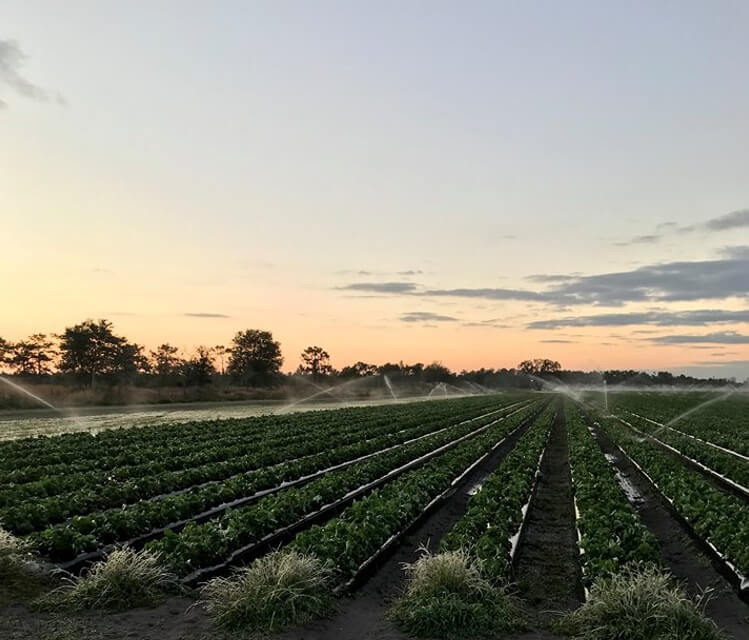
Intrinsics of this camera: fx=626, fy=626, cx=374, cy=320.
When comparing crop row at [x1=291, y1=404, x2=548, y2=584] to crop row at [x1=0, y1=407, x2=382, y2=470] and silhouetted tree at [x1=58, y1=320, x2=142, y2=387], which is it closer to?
crop row at [x1=0, y1=407, x2=382, y2=470]

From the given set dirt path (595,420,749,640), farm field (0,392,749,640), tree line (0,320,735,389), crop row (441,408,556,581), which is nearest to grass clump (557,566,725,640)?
farm field (0,392,749,640)

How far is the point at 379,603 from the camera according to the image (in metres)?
8.50

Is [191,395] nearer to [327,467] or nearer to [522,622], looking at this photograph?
[327,467]

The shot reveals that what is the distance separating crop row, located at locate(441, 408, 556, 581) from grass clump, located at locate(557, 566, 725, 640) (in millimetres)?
1392

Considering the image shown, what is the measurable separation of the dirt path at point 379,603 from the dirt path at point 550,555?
5.17ft

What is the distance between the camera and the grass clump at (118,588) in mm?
7852

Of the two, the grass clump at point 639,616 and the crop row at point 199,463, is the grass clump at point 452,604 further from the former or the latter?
the crop row at point 199,463

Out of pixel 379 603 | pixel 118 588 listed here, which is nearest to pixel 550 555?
pixel 379 603

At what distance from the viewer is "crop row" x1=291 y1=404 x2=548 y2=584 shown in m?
9.13

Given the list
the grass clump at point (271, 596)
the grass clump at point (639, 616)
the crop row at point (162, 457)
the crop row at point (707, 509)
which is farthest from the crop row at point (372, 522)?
the crop row at point (162, 457)

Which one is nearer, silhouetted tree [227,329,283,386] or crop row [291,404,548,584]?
crop row [291,404,548,584]

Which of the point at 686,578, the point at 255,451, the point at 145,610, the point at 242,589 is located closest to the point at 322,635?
the point at 242,589

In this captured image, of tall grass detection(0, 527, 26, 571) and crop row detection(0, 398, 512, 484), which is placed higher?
tall grass detection(0, 527, 26, 571)

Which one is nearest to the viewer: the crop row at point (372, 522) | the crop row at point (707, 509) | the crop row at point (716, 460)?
the crop row at point (372, 522)
